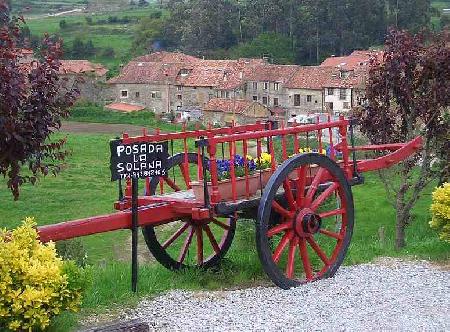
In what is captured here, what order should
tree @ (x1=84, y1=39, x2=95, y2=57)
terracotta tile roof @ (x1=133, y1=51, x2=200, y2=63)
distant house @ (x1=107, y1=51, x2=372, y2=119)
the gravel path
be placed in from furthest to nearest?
tree @ (x1=84, y1=39, x2=95, y2=57), terracotta tile roof @ (x1=133, y1=51, x2=200, y2=63), distant house @ (x1=107, y1=51, x2=372, y2=119), the gravel path

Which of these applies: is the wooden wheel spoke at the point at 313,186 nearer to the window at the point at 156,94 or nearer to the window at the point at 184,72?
the window at the point at 156,94

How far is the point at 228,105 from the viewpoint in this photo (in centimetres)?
5609

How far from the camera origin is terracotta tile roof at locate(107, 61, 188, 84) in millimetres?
65125

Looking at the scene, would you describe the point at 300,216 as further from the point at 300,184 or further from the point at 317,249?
the point at 317,249

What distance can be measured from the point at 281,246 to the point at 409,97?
5857 mm

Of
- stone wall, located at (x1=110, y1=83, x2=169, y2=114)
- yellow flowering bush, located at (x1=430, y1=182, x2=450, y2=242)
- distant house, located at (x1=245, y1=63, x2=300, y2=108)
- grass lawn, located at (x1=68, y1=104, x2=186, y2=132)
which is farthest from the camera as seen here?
stone wall, located at (x1=110, y1=83, x2=169, y2=114)

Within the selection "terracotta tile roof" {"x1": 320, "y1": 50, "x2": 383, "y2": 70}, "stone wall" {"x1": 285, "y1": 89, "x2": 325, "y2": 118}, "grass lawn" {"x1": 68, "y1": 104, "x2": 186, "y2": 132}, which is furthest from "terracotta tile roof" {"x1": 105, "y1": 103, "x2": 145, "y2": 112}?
"terracotta tile roof" {"x1": 320, "y1": 50, "x2": 383, "y2": 70}

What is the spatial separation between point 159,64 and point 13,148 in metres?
60.4

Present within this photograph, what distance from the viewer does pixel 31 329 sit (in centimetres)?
629

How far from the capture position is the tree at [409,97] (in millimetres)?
13453

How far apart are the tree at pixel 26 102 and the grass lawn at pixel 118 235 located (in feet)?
4.99

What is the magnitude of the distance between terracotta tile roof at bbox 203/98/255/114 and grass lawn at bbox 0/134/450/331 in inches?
346

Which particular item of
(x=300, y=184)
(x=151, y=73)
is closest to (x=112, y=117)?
(x=151, y=73)

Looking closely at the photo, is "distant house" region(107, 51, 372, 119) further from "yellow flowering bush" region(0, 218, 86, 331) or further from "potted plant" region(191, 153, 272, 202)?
"yellow flowering bush" region(0, 218, 86, 331)
